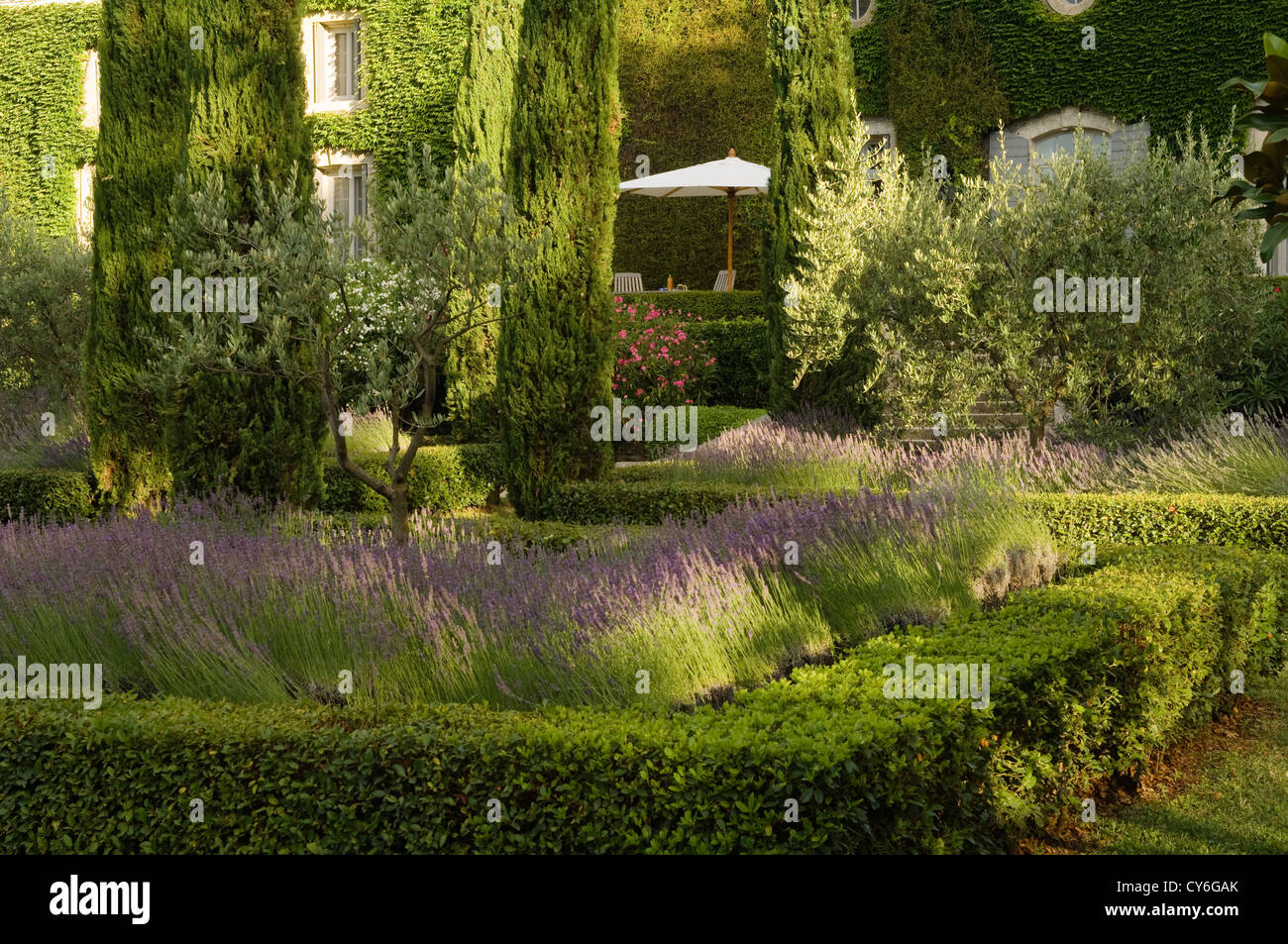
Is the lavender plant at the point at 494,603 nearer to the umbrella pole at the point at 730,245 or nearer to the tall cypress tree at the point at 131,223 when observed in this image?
the tall cypress tree at the point at 131,223

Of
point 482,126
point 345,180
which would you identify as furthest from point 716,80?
point 345,180

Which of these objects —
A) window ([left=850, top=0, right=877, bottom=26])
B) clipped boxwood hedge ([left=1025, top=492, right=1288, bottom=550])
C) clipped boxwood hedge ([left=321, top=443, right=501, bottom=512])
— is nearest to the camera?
clipped boxwood hedge ([left=1025, top=492, right=1288, bottom=550])

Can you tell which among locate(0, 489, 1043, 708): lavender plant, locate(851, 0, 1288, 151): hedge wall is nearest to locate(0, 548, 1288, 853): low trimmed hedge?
locate(0, 489, 1043, 708): lavender plant

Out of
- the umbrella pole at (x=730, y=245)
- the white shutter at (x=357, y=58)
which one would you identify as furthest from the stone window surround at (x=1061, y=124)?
the white shutter at (x=357, y=58)

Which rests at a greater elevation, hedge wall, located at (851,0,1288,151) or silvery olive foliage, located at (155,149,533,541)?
hedge wall, located at (851,0,1288,151)

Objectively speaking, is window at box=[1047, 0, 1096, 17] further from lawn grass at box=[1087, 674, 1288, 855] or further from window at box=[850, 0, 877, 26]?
lawn grass at box=[1087, 674, 1288, 855]

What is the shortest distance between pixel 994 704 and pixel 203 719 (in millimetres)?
2815

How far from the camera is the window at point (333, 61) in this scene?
77.1 ft

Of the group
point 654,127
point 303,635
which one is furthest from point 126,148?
point 654,127

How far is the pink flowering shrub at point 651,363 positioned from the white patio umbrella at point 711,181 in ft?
11.4

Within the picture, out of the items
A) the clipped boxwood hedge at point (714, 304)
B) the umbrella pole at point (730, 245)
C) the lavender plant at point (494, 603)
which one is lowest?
the lavender plant at point (494, 603)

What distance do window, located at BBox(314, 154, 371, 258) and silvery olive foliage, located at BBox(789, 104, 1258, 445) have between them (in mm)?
15195

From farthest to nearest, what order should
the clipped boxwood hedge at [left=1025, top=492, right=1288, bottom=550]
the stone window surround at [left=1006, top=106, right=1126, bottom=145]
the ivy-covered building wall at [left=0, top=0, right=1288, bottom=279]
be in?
the stone window surround at [left=1006, top=106, right=1126, bottom=145]
the ivy-covered building wall at [left=0, top=0, right=1288, bottom=279]
the clipped boxwood hedge at [left=1025, top=492, right=1288, bottom=550]

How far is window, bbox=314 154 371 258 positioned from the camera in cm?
2352
